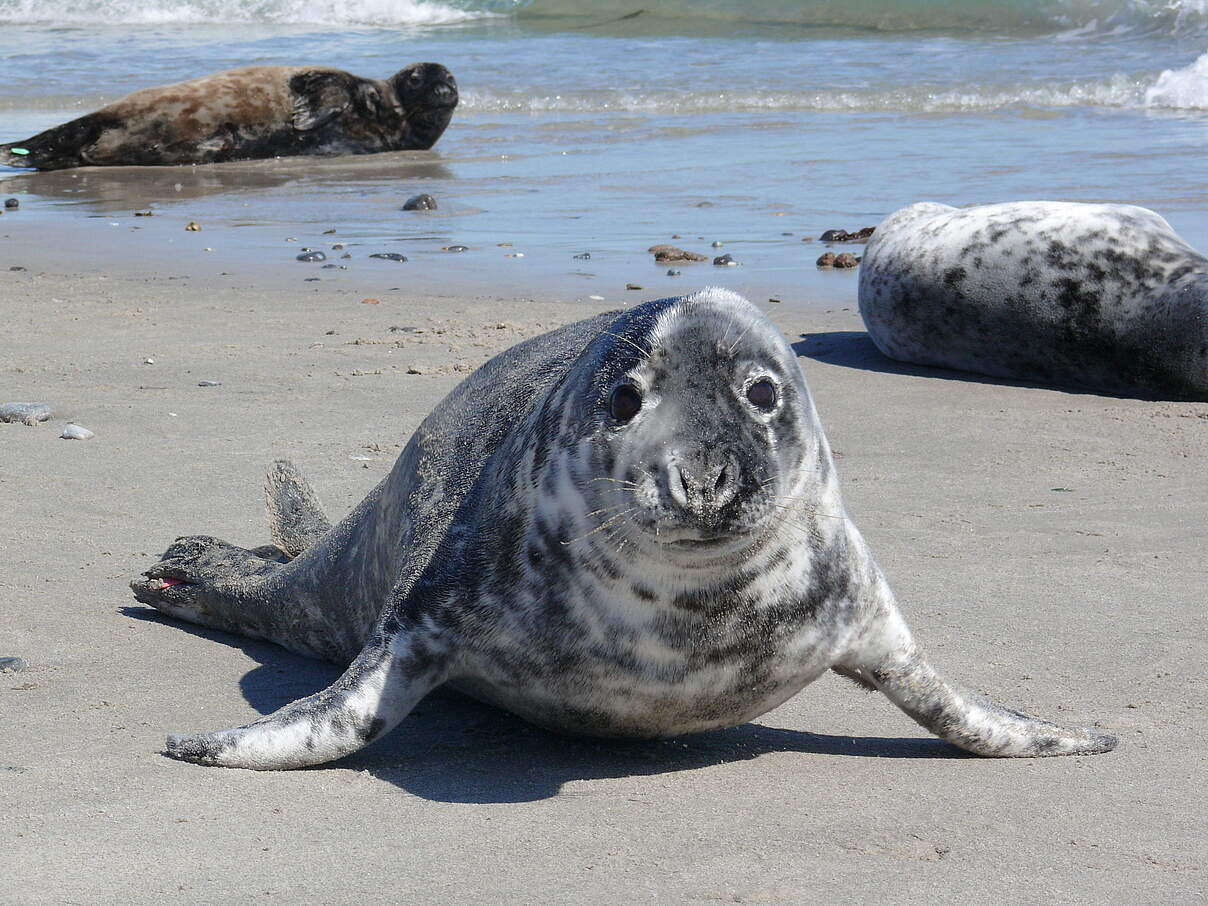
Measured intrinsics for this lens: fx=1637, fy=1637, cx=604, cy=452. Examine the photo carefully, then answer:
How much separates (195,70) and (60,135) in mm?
7131

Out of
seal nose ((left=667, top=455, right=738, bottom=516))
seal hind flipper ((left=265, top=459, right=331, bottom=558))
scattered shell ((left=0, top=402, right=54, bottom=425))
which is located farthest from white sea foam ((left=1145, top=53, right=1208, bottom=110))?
seal nose ((left=667, top=455, right=738, bottom=516))

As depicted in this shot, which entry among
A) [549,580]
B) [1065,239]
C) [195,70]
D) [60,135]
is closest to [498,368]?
[549,580]

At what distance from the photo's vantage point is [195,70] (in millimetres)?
20672

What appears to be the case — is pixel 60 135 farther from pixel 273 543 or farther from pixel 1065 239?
pixel 273 543

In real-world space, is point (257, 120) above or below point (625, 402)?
below

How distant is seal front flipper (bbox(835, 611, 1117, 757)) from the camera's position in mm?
3033

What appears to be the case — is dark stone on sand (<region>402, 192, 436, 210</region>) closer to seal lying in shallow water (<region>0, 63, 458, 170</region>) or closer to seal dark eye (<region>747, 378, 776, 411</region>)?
seal lying in shallow water (<region>0, 63, 458, 170</region>)

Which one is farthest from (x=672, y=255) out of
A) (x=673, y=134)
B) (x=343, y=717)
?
(x=673, y=134)

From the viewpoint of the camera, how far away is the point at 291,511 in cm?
424

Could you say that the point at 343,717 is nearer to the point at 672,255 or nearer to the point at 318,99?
the point at 672,255

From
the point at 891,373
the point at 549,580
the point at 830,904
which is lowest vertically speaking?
the point at 891,373

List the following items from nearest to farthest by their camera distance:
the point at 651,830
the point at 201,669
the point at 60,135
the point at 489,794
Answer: the point at 651,830 → the point at 489,794 → the point at 201,669 → the point at 60,135

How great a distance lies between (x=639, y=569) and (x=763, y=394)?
0.35 meters

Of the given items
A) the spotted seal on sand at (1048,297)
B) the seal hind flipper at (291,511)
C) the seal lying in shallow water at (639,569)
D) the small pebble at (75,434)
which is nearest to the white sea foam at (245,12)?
the spotted seal on sand at (1048,297)
